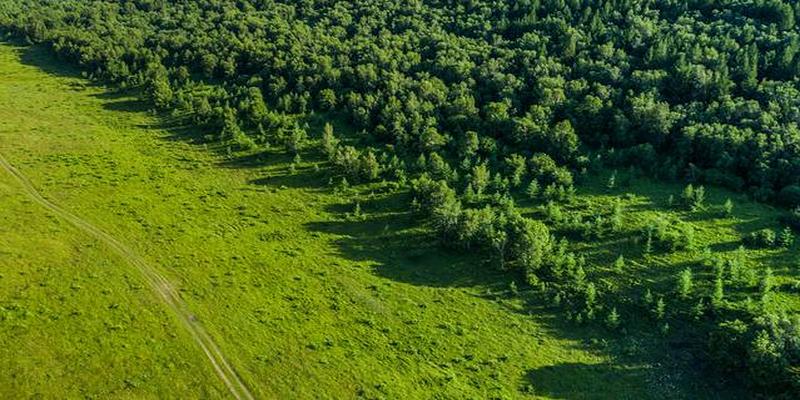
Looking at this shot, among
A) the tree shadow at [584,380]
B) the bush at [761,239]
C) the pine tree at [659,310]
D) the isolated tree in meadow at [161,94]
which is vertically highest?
the isolated tree in meadow at [161,94]

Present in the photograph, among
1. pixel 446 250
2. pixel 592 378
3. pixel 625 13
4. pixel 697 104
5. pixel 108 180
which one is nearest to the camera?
pixel 592 378

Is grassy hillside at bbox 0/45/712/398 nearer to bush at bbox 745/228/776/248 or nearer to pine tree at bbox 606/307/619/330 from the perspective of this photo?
pine tree at bbox 606/307/619/330

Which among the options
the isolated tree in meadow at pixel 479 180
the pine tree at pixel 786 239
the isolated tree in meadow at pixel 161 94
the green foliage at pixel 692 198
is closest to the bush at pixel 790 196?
the pine tree at pixel 786 239

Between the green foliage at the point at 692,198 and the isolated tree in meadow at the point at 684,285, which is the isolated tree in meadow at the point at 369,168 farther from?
the isolated tree in meadow at the point at 684,285

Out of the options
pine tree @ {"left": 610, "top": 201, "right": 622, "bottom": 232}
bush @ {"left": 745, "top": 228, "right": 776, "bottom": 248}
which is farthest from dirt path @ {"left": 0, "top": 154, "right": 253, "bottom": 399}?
bush @ {"left": 745, "top": 228, "right": 776, "bottom": 248}

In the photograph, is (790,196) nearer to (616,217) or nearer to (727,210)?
(727,210)

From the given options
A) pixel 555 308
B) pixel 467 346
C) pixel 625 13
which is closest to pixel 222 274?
pixel 467 346

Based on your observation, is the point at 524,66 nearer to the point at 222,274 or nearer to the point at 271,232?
the point at 271,232
